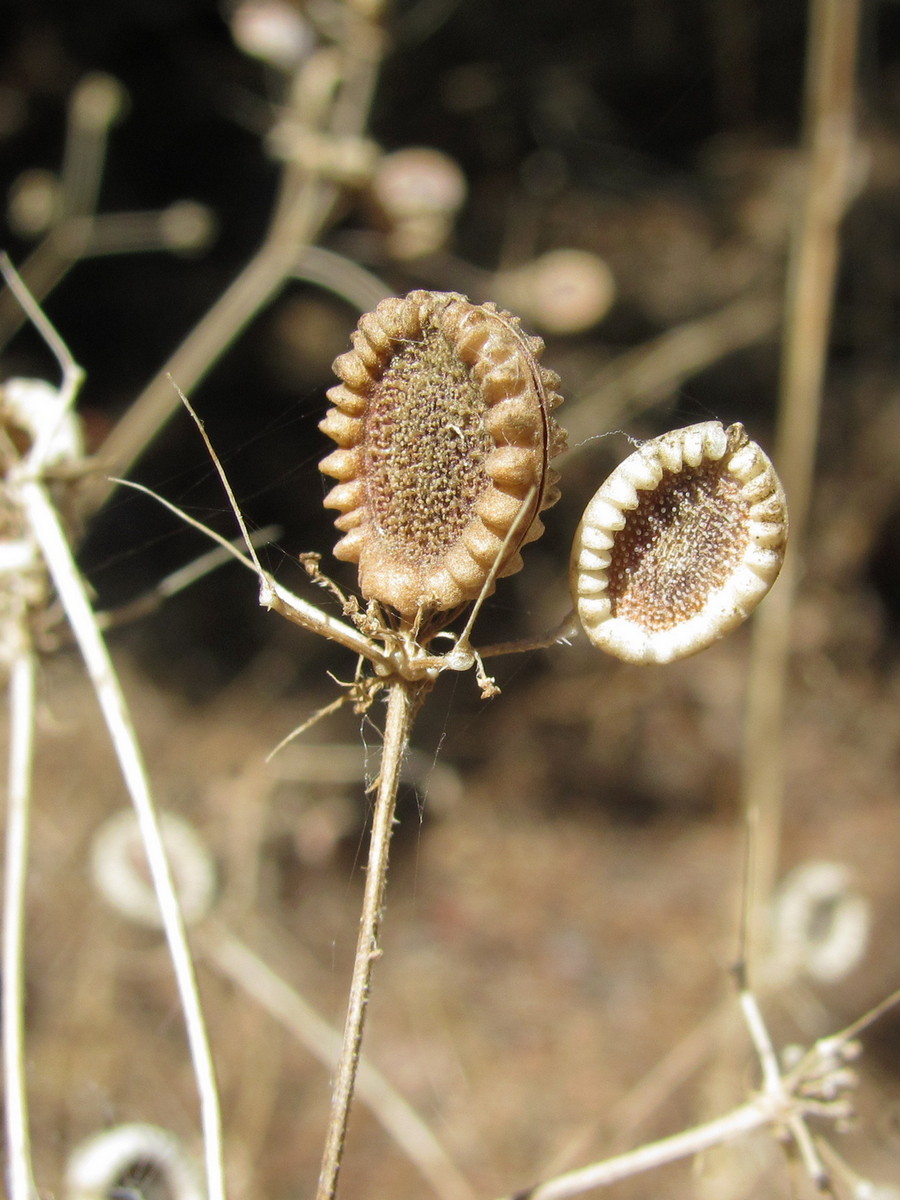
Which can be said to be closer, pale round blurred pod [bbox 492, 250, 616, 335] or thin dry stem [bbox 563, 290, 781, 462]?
thin dry stem [bbox 563, 290, 781, 462]

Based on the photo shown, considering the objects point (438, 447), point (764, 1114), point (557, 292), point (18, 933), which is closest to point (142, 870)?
point (18, 933)

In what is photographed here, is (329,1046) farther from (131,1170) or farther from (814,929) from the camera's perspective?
(814,929)

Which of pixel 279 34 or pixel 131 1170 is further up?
pixel 279 34

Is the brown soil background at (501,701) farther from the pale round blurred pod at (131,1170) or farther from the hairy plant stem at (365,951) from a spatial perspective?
the hairy plant stem at (365,951)

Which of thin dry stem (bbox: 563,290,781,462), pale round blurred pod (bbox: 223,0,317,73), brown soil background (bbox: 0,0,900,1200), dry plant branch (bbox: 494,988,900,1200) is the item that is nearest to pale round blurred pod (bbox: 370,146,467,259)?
brown soil background (bbox: 0,0,900,1200)

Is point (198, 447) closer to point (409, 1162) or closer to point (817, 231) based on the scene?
point (817, 231)

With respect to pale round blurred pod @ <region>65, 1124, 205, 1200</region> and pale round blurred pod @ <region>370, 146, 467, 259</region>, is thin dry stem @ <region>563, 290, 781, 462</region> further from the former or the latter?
pale round blurred pod @ <region>65, 1124, 205, 1200</region>

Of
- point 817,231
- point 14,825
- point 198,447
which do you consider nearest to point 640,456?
point 14,825
